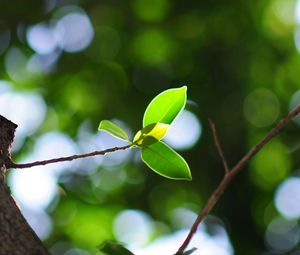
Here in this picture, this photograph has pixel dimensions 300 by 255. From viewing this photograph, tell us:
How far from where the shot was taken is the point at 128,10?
4.51 m

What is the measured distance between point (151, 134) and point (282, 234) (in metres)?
3.24

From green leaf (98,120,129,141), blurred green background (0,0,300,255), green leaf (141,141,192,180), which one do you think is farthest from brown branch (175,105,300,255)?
blurred green background (0,0,300,255)

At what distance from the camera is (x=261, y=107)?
424 centimetres

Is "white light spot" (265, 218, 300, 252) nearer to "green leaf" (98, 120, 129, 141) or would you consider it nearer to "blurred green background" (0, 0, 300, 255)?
"blurred green background" (0, 0, 300, 255)

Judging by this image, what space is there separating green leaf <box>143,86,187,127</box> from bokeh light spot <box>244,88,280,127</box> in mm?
3026

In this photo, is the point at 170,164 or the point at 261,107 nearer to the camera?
the point at 170,164

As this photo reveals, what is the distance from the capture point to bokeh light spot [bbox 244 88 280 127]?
4.25 m

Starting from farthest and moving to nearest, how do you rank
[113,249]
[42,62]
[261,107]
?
[42,62] < [261,107] < [113,249]

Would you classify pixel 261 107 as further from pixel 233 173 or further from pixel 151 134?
pixel 233 173

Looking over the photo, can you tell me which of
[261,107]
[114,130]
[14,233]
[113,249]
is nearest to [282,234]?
[261,107]

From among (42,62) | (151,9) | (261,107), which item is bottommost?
(42,62)

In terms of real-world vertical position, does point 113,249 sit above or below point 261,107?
below

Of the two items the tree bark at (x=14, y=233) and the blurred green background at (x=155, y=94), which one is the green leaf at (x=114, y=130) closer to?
the tree bark at (x=14, y=233)

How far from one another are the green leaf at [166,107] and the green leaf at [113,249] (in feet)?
1.03
